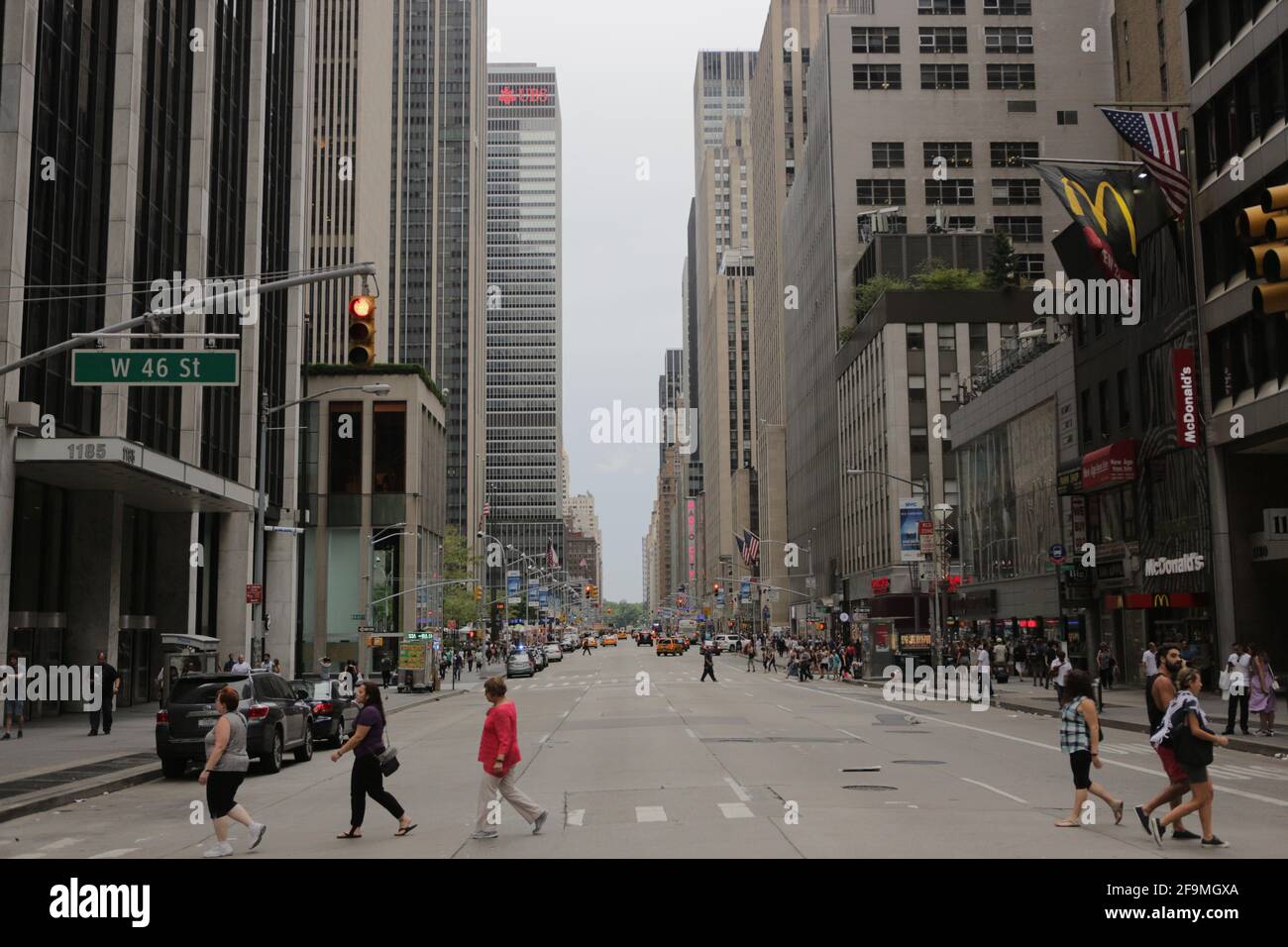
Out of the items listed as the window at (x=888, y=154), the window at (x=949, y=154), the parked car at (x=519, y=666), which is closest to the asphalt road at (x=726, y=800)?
the parked car at (x=519, y=666)

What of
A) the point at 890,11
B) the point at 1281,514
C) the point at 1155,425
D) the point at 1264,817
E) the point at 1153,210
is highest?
the point at 890,11

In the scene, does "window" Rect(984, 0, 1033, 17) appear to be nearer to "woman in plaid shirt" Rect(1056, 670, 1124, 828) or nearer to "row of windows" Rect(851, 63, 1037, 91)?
"row of windows" Rect(851, 63, 1037, 91)

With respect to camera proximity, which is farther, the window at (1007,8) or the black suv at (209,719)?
the window at (1007,8)

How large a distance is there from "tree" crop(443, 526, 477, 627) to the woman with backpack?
7689cm

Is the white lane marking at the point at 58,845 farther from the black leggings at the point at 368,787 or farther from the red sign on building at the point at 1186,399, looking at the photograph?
the red sign on building at the point at 1186,399

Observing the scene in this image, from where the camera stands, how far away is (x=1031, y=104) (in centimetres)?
9788

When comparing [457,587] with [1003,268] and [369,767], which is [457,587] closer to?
[1003,268]

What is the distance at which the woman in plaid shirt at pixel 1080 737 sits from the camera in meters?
12.7

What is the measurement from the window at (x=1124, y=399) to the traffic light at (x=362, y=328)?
3475 cm

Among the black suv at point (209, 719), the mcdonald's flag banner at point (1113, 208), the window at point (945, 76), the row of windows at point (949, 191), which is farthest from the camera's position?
the window at point (945, 76)

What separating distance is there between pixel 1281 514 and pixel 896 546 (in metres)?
44.2

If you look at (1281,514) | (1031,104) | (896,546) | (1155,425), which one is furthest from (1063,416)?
(1031,104)
